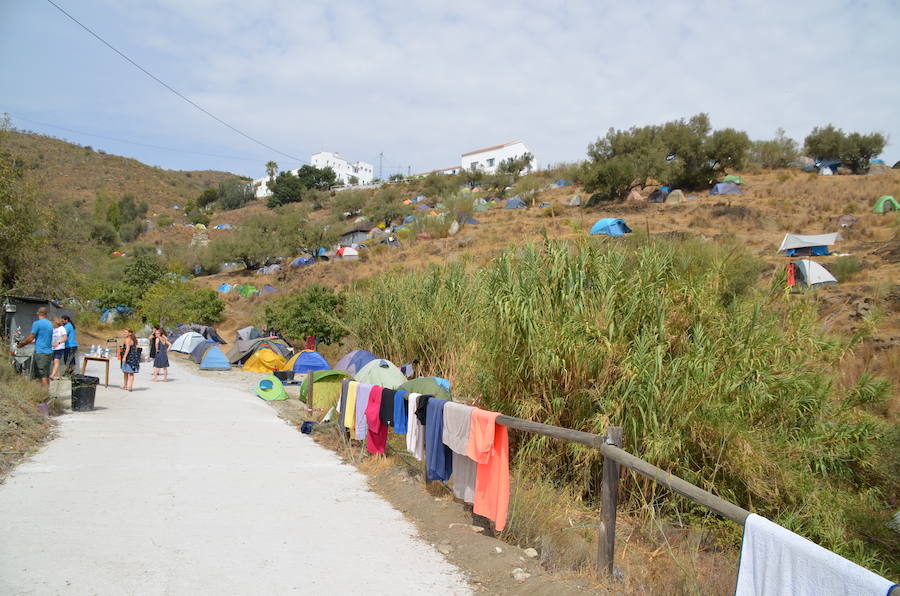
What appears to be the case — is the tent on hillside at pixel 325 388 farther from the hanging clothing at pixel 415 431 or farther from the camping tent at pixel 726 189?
the camping tent at pixel 726 189

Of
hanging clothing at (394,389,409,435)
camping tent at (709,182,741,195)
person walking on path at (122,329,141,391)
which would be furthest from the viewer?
camping tent at (709,182,741,195)

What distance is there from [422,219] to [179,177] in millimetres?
79156

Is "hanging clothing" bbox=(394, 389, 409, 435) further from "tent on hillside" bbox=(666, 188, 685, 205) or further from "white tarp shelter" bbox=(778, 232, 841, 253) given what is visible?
"tent on hillside" bbox=(666, 188, 685, 205)

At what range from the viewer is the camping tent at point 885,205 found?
31.8 metres

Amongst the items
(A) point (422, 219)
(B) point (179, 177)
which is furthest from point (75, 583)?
(B) point (179, 177)

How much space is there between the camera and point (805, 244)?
24.9m

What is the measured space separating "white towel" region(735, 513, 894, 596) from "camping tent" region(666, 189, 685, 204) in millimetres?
40667

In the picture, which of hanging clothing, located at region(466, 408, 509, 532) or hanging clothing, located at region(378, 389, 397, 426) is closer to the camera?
hanging clothing, located at region(466, 408, 509, 532)

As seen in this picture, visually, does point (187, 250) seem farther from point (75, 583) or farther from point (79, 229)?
point (75, 583)

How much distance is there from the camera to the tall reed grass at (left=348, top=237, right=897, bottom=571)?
22.7 feet

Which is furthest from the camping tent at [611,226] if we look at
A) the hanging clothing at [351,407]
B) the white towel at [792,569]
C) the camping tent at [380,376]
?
the white towel at [792,569]

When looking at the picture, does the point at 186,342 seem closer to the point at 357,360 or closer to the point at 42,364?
the point at 357,360

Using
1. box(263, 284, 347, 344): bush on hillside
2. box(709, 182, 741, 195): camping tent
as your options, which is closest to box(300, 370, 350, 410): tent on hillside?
box(263, 284, 347, 344): bush on hillside

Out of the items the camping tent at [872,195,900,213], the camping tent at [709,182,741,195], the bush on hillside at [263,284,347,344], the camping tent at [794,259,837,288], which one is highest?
the camping tent at [709,182,741,195]
